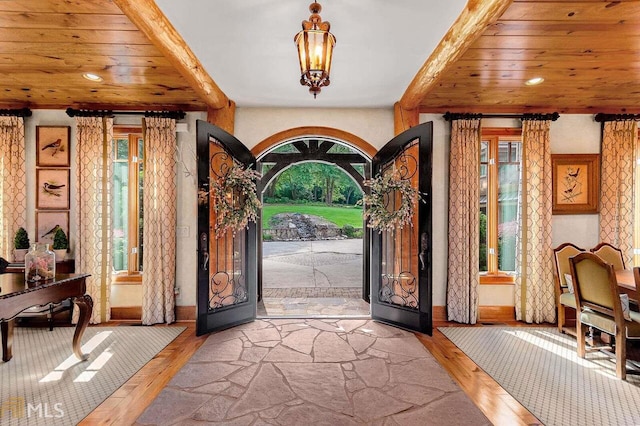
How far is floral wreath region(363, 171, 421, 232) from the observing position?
153 inches

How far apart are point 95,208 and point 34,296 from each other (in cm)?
187

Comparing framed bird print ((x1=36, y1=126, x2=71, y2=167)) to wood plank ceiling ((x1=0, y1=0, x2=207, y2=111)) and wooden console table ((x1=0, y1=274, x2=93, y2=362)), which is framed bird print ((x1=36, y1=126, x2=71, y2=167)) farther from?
wooden console table ((x1=0, y1=274, x2=93, y2=362))

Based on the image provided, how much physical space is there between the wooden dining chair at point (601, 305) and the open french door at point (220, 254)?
3.47 m

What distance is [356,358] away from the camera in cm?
314

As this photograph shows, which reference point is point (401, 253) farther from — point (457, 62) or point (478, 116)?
point (457, 62)

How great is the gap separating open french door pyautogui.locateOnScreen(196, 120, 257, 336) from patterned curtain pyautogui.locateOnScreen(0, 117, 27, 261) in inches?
92.8

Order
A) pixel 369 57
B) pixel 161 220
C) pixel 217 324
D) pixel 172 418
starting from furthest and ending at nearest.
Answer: pixel 161 220 < pixel 217 324 < pixel 369 57 < pixel 172 418

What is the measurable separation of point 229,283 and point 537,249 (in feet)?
12.6

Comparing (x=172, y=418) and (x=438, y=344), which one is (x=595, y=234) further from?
(x=172, y=418)

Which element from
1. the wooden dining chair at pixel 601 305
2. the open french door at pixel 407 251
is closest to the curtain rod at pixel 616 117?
the wooden dining chair at pixel 601 305

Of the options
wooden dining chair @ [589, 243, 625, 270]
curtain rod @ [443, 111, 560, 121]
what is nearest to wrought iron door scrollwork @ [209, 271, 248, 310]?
curtain rod @ [443, 111, 560, 121]

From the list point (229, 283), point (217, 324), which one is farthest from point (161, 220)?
point (217, 324)

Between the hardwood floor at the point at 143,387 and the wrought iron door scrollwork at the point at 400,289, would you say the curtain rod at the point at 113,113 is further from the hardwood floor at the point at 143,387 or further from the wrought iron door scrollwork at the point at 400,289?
the wrought iron door scrollwork at the point at 400,289

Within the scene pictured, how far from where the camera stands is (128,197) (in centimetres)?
430
